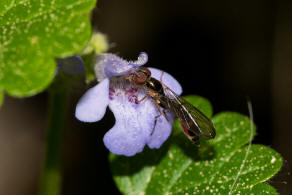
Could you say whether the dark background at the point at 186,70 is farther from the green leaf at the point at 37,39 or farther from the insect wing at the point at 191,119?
the green leaf at the point at 37,39

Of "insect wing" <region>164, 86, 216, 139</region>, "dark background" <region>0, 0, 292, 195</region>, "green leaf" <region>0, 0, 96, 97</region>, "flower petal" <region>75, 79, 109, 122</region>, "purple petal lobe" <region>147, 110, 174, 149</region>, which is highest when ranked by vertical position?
"green leaf" <region>0, 0, 96, 97</region>

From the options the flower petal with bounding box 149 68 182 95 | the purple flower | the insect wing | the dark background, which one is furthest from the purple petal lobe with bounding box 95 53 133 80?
the dark background

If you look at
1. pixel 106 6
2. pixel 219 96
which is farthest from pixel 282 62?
pixel 106 6

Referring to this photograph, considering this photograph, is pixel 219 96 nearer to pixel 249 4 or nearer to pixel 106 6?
pixel 249 4

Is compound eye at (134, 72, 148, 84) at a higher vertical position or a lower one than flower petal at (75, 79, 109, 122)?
higher

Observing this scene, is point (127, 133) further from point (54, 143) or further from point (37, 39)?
point (54, 143)

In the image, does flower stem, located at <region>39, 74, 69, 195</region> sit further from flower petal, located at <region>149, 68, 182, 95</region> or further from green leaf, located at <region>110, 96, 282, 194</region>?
flower petal, located at <region>149, 68, 182, 95</region>
